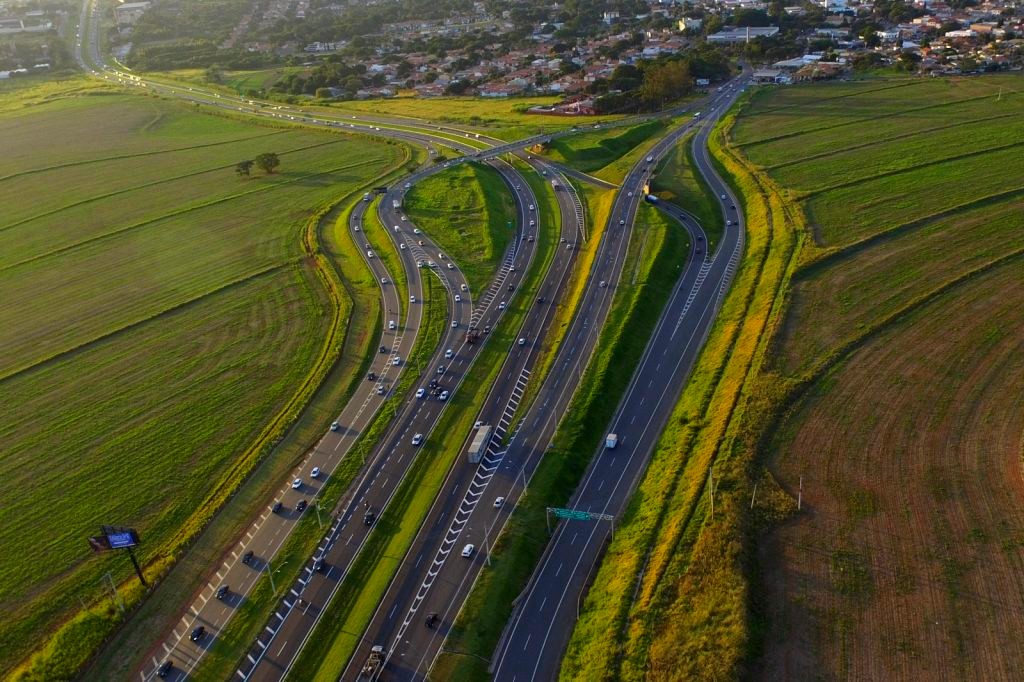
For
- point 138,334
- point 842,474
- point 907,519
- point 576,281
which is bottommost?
point 138,334

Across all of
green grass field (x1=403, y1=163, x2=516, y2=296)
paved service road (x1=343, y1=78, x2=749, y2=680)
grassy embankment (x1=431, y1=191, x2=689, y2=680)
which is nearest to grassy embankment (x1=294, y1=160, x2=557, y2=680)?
paved service road (x1=343, y1=78, x2=749, y2=680)

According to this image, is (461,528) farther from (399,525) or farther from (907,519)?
(907,519)

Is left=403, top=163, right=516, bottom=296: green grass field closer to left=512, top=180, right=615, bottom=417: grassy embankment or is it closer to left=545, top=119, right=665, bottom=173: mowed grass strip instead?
left=512, top=180, right=615, bottom=417: grassy embankment

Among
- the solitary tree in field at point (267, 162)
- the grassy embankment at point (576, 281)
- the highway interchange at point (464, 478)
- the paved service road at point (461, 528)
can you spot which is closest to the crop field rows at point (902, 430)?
the highway interchange at point (464, 478)

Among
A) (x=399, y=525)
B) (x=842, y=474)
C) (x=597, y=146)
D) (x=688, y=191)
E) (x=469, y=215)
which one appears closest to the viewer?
(x=842, y=474)

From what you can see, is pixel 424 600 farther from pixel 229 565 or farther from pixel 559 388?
pixel 559 388

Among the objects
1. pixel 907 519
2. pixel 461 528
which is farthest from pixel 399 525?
pixel 907 519

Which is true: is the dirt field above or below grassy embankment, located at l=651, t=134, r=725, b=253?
below
